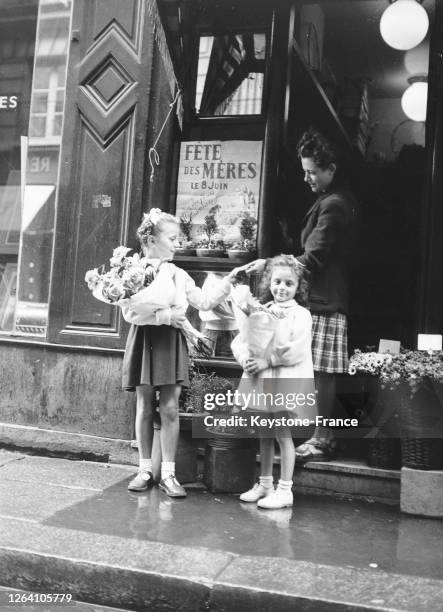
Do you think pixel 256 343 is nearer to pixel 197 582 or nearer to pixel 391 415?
pixel 391 415

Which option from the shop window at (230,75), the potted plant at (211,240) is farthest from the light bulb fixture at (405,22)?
the potted plant at (211,240)

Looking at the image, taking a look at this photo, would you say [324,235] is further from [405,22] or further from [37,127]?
[37,127]

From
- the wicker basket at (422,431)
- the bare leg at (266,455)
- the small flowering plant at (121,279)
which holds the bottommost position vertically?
the bare leg at (266,455)

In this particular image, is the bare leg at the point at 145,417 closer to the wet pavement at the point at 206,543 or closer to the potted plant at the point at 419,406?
the wet pavement at the point at 206,543

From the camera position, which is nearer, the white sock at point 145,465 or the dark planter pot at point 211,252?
the white sock at point 145,465

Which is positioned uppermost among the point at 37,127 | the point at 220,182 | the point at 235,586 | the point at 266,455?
the point at 37,127

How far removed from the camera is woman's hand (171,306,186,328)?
4980mm

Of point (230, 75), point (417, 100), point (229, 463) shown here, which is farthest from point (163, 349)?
point (417, 100)

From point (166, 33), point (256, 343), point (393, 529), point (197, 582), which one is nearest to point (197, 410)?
point (256, 343)

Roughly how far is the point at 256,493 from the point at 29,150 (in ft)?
12.4

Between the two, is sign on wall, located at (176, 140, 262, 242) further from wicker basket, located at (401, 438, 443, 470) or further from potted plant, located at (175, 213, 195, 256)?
wicker basket, located at (401, 438, 443, 470)

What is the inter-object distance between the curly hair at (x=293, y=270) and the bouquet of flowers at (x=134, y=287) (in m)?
0.66

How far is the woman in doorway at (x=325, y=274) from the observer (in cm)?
544

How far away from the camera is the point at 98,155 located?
20.0ft
